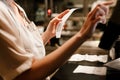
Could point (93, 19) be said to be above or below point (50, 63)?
above

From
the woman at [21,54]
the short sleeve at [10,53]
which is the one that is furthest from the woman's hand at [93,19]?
the short sleeve at [10,53]

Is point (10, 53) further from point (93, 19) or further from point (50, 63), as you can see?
point (93, 19)

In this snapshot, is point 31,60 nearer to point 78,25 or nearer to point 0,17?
point 0,17

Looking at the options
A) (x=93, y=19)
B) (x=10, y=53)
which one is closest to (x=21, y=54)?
(x=10, y=53)

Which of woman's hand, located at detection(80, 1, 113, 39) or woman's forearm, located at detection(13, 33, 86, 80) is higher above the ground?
woman's hand, located at detection(80, 1, 113, 39)

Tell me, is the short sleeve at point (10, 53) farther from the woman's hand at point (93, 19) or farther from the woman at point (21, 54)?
the woman's hand at point (93, 19)

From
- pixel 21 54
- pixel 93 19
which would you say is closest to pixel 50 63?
pixel 21 54

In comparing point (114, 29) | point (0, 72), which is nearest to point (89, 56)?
point (114, 29)

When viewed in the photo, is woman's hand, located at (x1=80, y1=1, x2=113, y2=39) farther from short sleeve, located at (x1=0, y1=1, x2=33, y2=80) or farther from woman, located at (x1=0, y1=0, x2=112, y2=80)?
short sleeve, located at (x1=0, y1=1, x2=33, y2=80)

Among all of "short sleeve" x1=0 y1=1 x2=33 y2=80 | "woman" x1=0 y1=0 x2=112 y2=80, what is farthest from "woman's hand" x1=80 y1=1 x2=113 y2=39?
"short sleeve" x1=0 y1=1 x2=33 y2=80

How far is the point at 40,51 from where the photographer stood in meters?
1.05

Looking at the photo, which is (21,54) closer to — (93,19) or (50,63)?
(50,63)

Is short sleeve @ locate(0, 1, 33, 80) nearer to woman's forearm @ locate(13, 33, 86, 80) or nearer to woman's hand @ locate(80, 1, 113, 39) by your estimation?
woman's forearm @ locate(13, 33, 86, 80)

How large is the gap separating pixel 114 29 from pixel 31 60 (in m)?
1.29
